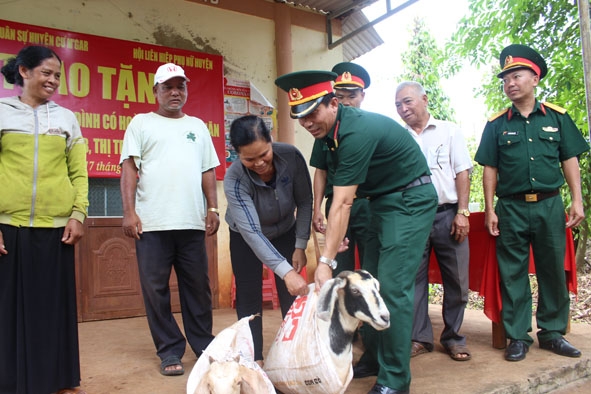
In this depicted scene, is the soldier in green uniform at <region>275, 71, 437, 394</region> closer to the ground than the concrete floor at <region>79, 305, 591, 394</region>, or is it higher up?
higher up

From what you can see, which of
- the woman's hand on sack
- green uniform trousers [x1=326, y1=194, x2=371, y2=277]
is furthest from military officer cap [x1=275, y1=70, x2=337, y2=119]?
green uniform trousers [x1=326, y1=194, x2=371, y2=277]

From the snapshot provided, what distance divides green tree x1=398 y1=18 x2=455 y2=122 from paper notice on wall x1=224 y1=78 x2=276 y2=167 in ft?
46.5

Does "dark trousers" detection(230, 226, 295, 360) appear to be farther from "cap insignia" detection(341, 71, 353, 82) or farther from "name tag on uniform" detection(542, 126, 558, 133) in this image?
"name tag on uniform" detection(542, 126, 558, 133)

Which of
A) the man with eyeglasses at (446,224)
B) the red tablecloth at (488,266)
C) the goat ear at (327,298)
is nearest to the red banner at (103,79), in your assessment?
the man with eyeglasses at (446,224)

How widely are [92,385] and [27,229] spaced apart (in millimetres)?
939

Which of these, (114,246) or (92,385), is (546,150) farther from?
(114,246)

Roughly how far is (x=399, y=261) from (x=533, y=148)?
56.8 inches

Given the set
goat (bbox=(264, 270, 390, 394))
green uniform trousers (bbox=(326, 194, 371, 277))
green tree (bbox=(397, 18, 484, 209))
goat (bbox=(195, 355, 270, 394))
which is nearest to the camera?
goat (bbox=(195, 355, 270, 394))

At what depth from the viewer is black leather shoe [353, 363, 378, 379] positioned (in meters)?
3.00

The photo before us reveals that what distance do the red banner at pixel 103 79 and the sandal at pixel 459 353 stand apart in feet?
10.6

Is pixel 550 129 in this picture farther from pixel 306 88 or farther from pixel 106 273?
pixel 106 273

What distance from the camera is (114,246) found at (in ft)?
16.3

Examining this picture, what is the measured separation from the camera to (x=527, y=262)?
3500 millimetres

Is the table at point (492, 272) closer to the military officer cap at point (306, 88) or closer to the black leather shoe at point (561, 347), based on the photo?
the black leather shoe at point (561, 347)
